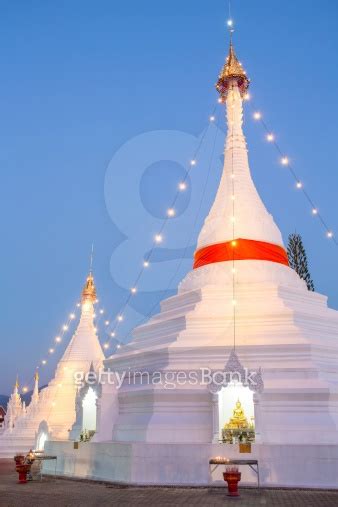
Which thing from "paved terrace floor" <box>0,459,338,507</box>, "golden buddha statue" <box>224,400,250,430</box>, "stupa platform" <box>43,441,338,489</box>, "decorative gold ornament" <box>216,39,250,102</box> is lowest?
"paved terrace floor" <box>0,459,338,507</box>

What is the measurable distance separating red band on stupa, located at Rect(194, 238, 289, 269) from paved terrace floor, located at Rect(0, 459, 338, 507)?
9636 mm

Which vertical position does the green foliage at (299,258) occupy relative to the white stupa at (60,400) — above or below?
above

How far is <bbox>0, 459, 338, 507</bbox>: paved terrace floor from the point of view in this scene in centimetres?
1140

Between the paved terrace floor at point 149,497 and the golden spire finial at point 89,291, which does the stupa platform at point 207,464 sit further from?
the golden spire finial at point 89,291

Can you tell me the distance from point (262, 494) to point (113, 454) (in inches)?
177

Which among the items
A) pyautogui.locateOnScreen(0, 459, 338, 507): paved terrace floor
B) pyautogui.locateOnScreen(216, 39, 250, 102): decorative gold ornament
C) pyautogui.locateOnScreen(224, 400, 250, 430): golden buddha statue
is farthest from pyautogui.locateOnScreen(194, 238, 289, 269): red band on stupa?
pyautogui.locateOnScreen(0, 459, 338, 507): paved terrace floor

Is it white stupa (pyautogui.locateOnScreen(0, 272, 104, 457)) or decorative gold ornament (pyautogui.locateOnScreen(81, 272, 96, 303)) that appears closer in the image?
white stupa (pyautogui.locateOnScreen(0, 272, 104, 457))

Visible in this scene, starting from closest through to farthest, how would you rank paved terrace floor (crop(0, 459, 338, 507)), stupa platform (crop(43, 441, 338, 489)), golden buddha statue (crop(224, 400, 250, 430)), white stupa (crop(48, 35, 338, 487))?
paved terrace floor (crop(0, 459, 338, 507))
stupa platform (crop(43, 441, 338, 489))
white stupa (crop(48, 35, 338, 487))
golden buddha statue (crop(224, 400, 250, 430))

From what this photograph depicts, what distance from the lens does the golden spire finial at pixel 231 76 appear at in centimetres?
2500

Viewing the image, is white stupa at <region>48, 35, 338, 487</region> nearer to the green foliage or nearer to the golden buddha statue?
the golden buddha statue

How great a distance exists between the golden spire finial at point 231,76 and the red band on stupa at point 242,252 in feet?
27.3

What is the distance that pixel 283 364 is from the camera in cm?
1614

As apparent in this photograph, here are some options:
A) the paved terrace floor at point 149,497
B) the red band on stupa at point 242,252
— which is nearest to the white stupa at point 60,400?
the red band on stupa at point 242,252

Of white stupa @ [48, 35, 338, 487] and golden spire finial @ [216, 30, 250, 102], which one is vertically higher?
golden spire finial @ [216, 30, 250, 102]
